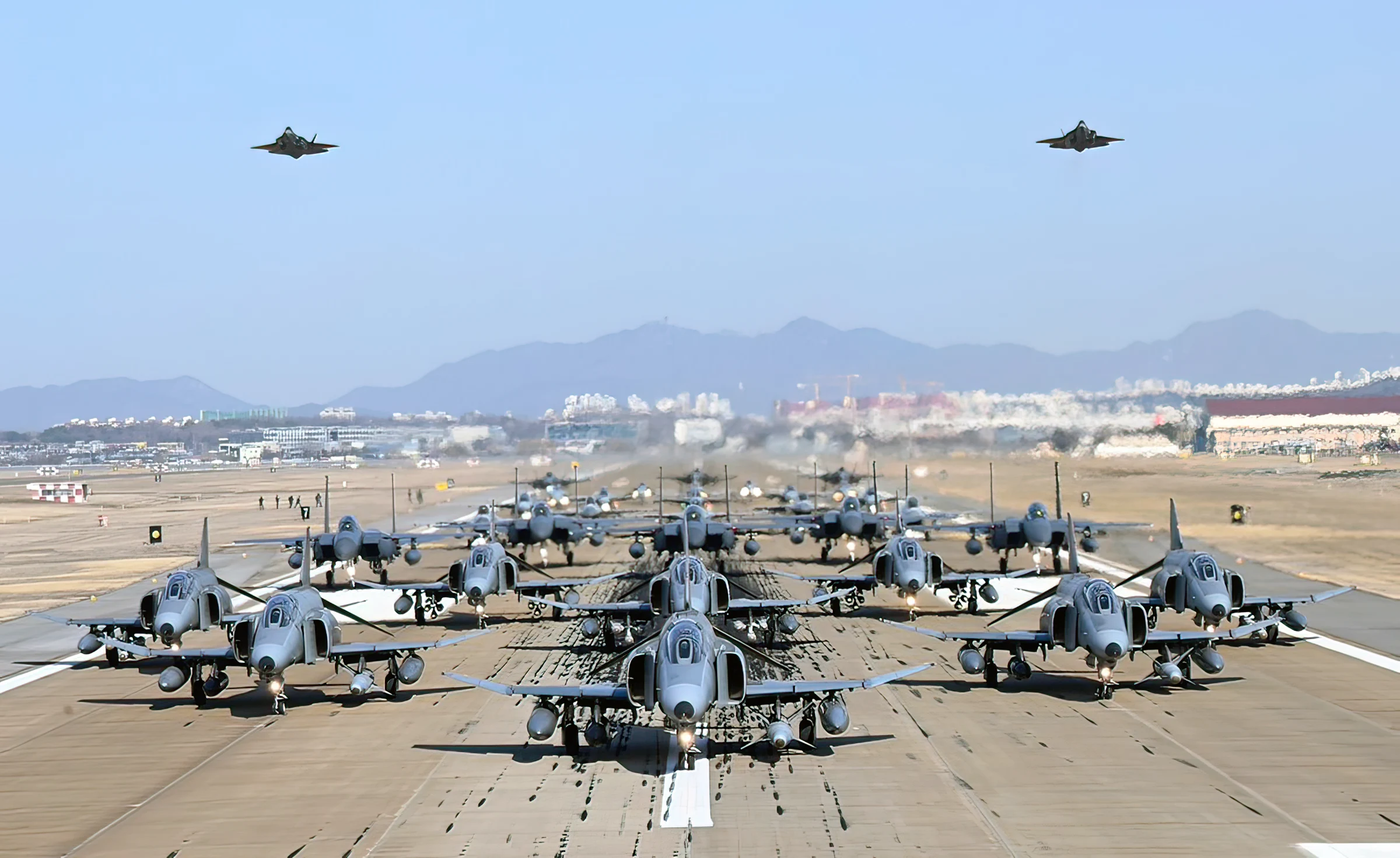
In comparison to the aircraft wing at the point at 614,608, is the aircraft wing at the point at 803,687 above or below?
above

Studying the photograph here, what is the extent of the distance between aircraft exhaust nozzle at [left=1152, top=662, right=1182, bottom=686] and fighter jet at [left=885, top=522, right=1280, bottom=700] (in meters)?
→ 0.02

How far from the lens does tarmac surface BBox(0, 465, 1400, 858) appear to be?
21.5 metres

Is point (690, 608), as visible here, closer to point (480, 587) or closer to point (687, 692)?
point (687, 692)

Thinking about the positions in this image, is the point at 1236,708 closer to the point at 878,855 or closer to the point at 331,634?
the point at 878,855

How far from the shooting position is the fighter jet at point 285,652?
100ft

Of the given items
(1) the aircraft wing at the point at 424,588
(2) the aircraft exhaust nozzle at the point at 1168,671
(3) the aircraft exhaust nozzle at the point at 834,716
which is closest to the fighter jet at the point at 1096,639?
(2) the aircraft exhaust nozzle at the point at 1168,671

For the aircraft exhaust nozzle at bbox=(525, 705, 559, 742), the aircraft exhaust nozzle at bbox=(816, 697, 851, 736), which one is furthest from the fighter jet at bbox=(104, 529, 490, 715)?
the aircraft exhaust nozzle at bbox=(816, 697, 851, 736)

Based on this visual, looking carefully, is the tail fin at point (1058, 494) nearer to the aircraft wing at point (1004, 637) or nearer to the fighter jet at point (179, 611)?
the aircraft wing at point (1004, 637)

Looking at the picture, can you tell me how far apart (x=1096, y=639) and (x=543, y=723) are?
49.5ft

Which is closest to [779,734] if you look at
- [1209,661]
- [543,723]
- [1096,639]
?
[543,723]

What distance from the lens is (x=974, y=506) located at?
336 ft

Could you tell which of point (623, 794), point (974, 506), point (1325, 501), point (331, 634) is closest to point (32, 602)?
point (331, 634)

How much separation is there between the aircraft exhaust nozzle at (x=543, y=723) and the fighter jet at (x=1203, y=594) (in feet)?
64.5

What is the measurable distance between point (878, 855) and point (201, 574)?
2589cm
